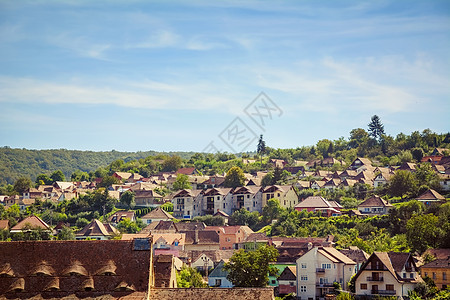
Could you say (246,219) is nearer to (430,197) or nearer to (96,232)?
(96,232)

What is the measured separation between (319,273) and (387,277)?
8751mm

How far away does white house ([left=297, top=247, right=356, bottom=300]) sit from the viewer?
77.4 m

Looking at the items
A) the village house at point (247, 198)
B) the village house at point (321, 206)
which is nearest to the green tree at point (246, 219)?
the village house at point (247, 198)

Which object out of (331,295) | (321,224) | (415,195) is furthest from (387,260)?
(415,195)

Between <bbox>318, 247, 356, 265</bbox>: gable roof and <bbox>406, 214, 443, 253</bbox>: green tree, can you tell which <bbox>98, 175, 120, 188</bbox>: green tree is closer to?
<bbox>318, 247, 356, 265</bbox>: gable roof

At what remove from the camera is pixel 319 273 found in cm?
7775

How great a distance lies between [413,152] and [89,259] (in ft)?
396

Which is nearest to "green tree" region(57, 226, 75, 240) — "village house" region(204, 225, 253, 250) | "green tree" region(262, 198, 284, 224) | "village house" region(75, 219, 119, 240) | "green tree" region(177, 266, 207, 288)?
"village house" region(75, 219, 119, 240)

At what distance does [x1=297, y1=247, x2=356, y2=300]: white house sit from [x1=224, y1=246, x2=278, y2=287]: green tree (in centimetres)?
737

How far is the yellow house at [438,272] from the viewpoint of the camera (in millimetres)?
75125

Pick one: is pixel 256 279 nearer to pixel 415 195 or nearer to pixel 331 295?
pixel 331 295

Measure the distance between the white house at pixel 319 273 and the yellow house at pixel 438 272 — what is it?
7752mm

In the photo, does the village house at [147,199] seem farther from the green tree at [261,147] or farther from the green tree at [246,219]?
the green tree at [261,147]

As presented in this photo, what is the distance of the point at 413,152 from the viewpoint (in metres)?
156
